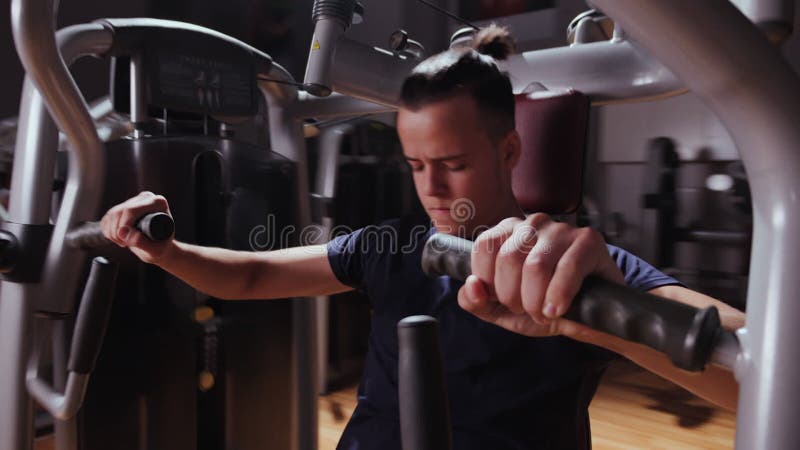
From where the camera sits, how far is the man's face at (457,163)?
2.13 feet

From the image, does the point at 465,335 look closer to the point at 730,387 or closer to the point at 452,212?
the point at 452,212

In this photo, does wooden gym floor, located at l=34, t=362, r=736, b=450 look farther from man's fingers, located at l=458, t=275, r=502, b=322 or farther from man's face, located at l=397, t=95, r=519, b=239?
man's fingers, located at l=458, t=275, r=502, b=322

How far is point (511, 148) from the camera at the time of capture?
2.40 feet

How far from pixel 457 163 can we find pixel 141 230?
0.37m

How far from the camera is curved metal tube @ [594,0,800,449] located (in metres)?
0.25

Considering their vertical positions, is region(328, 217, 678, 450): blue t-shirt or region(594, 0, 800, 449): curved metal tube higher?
region(594, 0, 800, 449): curved metal tube

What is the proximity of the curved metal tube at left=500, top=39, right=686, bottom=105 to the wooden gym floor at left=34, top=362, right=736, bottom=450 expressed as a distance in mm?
1466

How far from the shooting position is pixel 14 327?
87cm

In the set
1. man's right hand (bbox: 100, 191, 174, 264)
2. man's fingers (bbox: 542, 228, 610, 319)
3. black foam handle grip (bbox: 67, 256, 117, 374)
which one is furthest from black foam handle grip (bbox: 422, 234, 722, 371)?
black foam handle grip (bbox: 67, 256, 117, 374)

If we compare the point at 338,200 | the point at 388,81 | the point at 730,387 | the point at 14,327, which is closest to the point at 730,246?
the point at 338,200

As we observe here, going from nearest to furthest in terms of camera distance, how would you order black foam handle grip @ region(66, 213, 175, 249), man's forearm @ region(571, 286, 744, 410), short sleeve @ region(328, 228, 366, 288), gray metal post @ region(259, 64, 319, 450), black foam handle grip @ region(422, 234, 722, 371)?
black foam handle grip @ region(422, 234, 722, 371), man's forearm @ region(571, 286, 744, 410), black foam handle grip @ region(66, 213, 175, 249), short sleeve @ region(328, 228, 366, 288), gray metal post @ region(259, 64, 319, 450)

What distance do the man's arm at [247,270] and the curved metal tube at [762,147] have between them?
0.66m

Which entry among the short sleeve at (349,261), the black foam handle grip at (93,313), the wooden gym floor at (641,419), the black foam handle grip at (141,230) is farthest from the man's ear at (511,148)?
the wooden gym floor at (641,419)

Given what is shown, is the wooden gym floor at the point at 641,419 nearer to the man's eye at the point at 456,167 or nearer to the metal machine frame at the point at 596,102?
the metal machine frame at the point at 596,102
